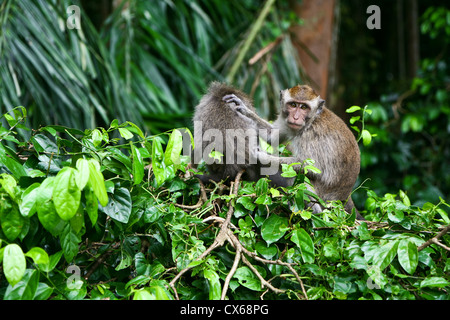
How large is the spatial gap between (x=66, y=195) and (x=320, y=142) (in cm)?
241

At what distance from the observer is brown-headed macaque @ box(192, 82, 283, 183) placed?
11.2ft

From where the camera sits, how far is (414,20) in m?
8.96

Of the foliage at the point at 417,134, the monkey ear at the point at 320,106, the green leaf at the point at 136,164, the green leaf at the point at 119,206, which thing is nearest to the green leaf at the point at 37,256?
the green leaf at the point at 119,206

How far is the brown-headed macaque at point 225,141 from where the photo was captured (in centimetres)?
342

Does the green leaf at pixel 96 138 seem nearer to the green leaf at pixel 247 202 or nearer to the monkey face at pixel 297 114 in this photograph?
the green leaf at pixel 247 202

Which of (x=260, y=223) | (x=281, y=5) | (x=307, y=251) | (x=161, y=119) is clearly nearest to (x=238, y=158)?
(x=260, y=223)

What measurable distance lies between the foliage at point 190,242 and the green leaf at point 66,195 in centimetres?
11

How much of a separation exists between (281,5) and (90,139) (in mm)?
5333

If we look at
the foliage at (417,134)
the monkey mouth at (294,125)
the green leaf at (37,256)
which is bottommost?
the foliage at (417,134)

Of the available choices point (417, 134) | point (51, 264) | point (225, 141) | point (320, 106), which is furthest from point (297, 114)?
point (417, 134)

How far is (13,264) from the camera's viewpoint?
1.74m

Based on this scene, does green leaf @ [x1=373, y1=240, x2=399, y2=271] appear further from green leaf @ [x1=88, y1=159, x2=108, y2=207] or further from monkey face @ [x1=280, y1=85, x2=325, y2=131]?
monkey face @ [x1=280, y1=85, x2=325, y2=131]

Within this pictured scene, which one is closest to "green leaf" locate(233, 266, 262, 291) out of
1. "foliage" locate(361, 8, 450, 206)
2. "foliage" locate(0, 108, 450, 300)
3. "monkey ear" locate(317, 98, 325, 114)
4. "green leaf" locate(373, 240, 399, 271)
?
"foliage" locate(0, 108, 450, 300)

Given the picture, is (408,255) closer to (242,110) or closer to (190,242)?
(190,242)
